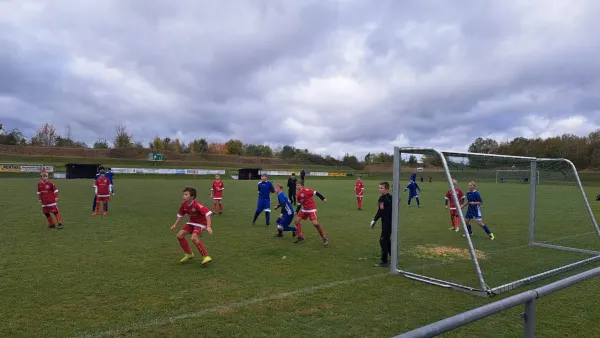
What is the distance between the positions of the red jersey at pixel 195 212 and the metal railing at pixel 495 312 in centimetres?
653

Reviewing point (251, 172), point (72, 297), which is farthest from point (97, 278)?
point (251, 172)

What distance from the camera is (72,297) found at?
5.95 metres

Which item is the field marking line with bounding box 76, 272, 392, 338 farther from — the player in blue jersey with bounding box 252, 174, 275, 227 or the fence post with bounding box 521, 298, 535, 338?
the player in blue jersey with bounding box 252, 174, 275, 227

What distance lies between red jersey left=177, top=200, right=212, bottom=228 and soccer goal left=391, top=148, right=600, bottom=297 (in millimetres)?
4084

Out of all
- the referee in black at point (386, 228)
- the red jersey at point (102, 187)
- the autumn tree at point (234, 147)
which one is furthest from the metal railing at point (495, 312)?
the autumn tree at point (234, 147)

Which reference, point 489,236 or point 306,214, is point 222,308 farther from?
point 489,236

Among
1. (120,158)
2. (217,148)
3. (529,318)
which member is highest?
(217,148)

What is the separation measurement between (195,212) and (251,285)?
234 cm

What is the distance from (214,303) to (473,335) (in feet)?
12.1

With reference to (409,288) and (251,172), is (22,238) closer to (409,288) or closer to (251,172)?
(409,288)

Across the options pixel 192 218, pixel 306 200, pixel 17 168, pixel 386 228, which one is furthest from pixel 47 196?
pixel 17 168

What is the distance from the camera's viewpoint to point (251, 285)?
6691mm

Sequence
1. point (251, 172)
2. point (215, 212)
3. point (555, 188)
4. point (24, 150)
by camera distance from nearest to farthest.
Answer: point (555, 188), point (215, 212), point (251, 172), point (24, 150)

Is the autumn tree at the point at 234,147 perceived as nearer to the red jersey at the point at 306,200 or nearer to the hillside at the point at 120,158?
the hillside at the point at 120,158
